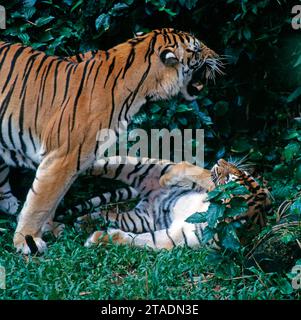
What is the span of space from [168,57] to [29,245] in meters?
1.52

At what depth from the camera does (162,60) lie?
18.7 ft

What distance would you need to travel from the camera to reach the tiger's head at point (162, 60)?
18.7 feet

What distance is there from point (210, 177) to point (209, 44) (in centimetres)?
138

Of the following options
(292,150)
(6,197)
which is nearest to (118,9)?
(6,197)

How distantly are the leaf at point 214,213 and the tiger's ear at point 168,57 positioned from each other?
1283mm

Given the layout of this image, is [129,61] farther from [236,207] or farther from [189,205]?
[236,207]

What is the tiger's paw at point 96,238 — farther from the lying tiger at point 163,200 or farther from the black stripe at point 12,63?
the black stripe at point 12,63

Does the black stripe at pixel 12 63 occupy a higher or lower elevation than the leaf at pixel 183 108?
higher

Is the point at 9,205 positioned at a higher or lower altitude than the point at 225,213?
lower

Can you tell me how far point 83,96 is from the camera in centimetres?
557

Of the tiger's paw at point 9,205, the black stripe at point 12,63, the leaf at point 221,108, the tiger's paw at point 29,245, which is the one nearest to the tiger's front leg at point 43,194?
the tiger's paw at point 29,245

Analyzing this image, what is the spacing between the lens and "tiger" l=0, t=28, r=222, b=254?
5465 mm
